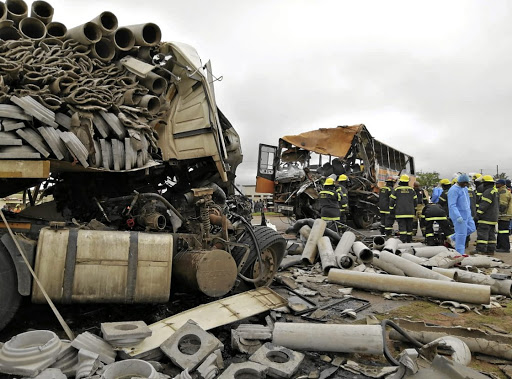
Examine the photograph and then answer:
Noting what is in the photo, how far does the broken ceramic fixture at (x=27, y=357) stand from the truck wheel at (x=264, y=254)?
2.04m

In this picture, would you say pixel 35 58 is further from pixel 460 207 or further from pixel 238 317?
pixel 460 207

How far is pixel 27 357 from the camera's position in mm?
2332

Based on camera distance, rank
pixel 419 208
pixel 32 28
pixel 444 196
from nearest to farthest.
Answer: pixel 32 28 < pixel 444 196 < pixel 419 208

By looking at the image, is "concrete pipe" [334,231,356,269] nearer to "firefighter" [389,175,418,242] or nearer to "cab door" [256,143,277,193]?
"firefighter" [389,175,418,242]

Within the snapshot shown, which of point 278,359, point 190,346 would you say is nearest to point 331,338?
point 278,359

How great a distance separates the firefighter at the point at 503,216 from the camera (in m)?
8.66

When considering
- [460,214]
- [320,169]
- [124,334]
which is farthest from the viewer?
[320,169]

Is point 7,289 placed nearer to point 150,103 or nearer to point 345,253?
point 150,103

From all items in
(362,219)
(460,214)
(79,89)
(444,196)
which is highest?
(79,89)

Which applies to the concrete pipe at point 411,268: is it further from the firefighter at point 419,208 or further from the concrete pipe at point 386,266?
the firefighter at point 419,208

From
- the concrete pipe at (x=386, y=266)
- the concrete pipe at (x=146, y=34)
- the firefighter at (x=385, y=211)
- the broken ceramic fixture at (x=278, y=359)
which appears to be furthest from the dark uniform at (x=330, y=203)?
the broken ceramic fixture at (x=278, y=359)

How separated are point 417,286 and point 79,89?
4254 millimetres

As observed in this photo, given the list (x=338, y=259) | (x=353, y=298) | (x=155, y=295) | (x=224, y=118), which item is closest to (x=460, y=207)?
(x=338, y=259)

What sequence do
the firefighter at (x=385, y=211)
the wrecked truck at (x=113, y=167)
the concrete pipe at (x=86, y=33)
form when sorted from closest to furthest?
the wrecked truck at (x=113, y=167) → the concrete pipe at (x=86, y=33) → the firefighter at (x=385, y=211)
